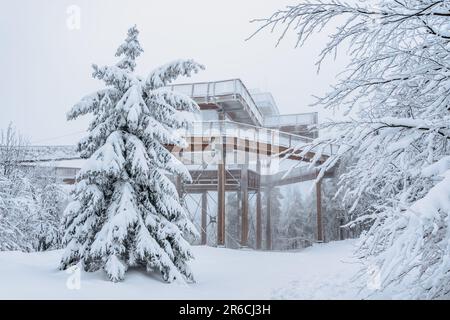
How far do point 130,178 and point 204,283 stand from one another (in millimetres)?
2965

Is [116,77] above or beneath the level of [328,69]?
above

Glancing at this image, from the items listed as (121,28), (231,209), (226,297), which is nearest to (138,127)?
(121,28)

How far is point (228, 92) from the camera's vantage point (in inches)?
749

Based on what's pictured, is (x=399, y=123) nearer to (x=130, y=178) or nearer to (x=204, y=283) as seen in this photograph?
(x=130, y=178)

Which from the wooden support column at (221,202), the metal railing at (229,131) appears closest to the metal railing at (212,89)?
the metal railing at (229,131)

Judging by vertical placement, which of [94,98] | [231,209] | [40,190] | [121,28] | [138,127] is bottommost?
[231,209]

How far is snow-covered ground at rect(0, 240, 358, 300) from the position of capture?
621 cm

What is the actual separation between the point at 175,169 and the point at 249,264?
534 cm

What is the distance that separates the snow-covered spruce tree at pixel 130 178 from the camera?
7.85 metres

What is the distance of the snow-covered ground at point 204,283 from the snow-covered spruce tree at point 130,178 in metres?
0.51

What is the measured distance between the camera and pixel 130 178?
28.0 ft

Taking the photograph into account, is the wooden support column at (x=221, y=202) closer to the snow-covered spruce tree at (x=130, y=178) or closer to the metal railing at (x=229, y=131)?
the metal railing at (x=229, y=131)

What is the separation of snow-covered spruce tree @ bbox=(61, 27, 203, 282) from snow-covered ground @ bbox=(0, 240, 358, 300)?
0.51 meters
